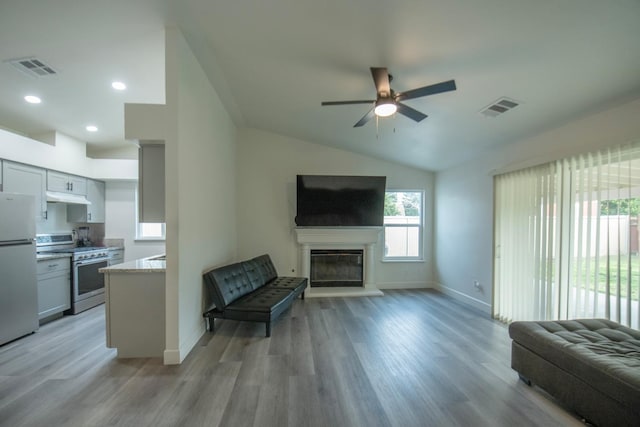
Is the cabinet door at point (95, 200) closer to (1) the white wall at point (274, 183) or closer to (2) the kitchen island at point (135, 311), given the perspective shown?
(1) the white wall at point (274, 183)

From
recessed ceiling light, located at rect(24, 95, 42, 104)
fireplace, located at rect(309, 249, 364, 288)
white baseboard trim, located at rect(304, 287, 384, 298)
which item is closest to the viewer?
recessed ceiling light, located at rect(24, 95, 42, 104)

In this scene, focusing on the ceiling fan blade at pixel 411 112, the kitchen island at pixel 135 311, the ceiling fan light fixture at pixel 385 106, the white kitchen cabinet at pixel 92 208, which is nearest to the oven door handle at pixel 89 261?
the white kitchen cabinet at pixel 92 208

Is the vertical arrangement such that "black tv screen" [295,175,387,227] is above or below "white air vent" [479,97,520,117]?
below

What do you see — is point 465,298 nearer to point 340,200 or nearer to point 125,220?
point 340,200

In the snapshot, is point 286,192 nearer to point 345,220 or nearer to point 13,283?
point 345,220

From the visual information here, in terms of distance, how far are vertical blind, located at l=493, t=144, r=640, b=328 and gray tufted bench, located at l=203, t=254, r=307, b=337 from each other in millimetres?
3100

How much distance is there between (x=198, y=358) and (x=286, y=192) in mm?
3166

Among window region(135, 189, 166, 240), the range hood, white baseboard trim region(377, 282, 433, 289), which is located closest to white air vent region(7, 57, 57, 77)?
the range hood

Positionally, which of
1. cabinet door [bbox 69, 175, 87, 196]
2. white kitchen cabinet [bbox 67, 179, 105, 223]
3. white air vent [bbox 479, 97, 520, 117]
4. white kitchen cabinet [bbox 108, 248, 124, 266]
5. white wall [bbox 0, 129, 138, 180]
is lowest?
white kitchen cabinet [bbox 108, 248, 124, 266]

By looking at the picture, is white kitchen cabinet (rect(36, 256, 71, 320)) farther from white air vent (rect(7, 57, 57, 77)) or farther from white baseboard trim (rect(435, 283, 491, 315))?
white baseboard trim (rect(435, 283, 491, 315))

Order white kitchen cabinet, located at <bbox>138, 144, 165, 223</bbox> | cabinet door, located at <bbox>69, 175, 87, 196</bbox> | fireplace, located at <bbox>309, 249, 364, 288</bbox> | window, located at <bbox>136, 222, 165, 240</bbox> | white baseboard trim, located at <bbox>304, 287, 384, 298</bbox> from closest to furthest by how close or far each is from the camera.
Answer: white kitchen cabinet, located at <bbox>138, 144, 165, 223</bbox>
cabinet door, located at <bbox>69, 175, 87, 196</bbox>
white baseboard trim, located at <bbox>304, 287, 384, 298</bbox>
window, located at <bbox>136, 222, 165, 240</bbox>
fireplace, located at <bbox>309, 249, 364, 288</bbox>

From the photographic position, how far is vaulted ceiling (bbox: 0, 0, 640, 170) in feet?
6.00

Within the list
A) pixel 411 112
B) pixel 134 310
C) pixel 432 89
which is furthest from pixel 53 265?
pixel 432 89

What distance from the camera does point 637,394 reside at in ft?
4.75
